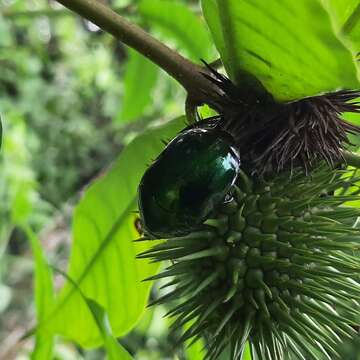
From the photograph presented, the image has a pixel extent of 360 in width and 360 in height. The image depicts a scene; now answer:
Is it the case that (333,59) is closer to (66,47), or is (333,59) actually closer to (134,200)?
(134,200)

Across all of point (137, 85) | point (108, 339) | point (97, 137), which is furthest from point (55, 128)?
point (108, 339)

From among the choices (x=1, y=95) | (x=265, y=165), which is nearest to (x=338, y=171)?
(x=265, y=165)

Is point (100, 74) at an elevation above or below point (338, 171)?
above

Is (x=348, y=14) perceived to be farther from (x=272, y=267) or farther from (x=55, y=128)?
(x=55, y=128)

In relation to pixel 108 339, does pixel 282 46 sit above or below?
above

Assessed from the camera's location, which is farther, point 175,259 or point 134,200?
point 134,200

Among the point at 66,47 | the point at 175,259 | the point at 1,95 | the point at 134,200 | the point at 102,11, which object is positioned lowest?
the point at 175,259

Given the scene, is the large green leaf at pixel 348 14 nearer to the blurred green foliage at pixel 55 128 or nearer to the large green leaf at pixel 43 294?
the large green leaf at pixel 43 294
